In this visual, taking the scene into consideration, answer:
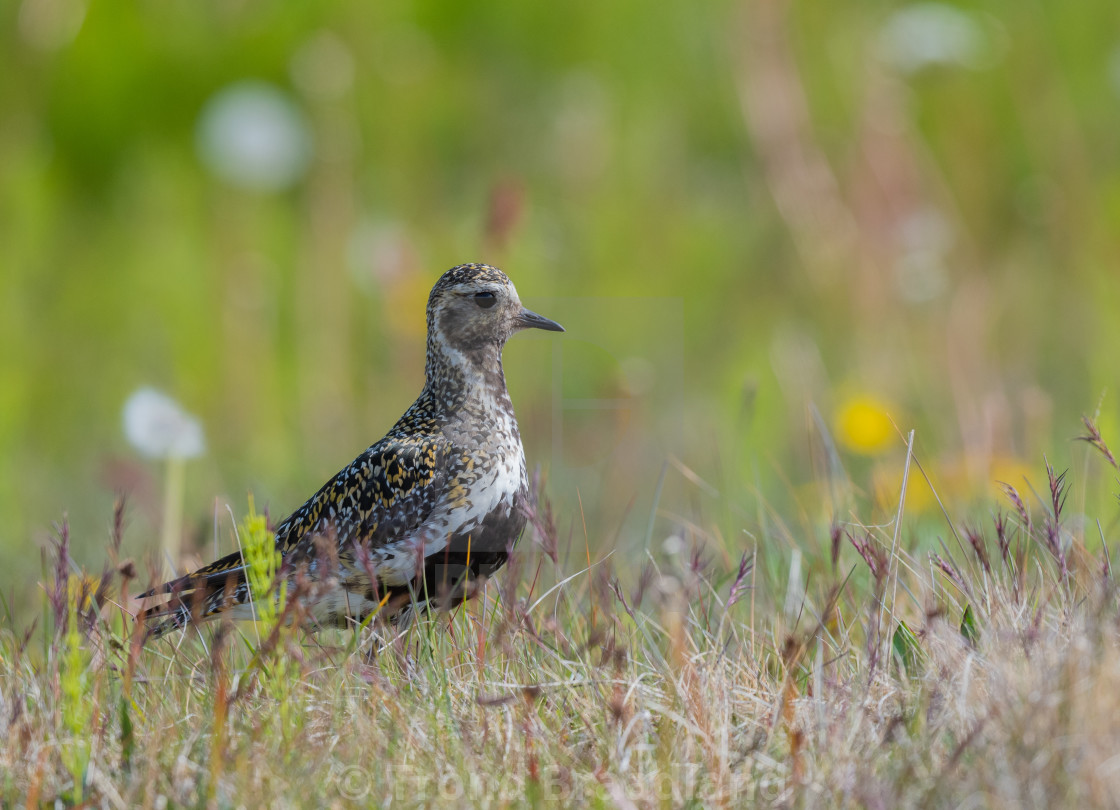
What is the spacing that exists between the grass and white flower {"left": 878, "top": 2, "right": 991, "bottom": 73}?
4.06 meters

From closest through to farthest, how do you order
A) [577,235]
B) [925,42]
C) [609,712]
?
[609,712] → [925,42] → [577,235]

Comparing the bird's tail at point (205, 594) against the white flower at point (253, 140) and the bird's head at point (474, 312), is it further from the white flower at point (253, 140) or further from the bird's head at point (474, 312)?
the white flower at point (253, 140)

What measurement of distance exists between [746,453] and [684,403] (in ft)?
10.3

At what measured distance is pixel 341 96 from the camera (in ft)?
25.1

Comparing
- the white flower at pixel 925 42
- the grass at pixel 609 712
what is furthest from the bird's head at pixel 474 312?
the white flower at pixel 925 42

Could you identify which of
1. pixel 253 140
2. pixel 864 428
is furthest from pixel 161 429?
pixel 253 140

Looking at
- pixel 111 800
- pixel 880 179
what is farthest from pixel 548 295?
pixel 111 800

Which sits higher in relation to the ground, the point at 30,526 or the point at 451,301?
the point at 451,301

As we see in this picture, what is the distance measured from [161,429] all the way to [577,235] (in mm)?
5023

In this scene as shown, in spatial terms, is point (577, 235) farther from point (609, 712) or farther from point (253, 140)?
point (609, 712)

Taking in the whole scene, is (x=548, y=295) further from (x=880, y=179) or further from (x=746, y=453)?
(x=746, y=453)

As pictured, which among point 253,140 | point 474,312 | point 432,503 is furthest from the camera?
point 253,140

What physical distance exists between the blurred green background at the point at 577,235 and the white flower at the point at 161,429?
32 centimetres

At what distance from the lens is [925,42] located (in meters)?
6.55
